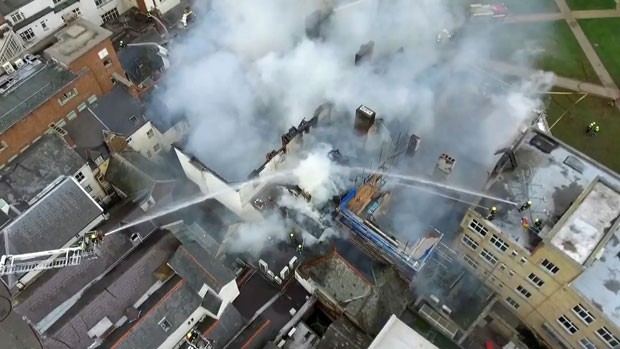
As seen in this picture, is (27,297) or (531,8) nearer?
(27,297)

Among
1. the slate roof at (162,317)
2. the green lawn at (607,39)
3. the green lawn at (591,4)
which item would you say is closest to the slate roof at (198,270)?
the slate roof at (162,317)

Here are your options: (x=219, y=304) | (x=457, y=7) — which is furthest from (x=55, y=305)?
(x=457, y=7)

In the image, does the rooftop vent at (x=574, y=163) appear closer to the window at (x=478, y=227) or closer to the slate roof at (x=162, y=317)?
the window at (x=478, y=227)

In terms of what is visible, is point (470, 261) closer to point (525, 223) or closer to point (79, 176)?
point (525, 223)

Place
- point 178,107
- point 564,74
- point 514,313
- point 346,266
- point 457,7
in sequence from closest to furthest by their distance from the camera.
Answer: point 346,266 → point 514,313 → point 178,107 → point 564,74 → point 457,7

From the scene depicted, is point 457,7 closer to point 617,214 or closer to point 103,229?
point 617,214

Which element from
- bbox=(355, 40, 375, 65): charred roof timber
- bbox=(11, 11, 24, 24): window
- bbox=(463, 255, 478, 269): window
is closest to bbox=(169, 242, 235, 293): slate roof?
bbox=(463, 255, 478, 269): window

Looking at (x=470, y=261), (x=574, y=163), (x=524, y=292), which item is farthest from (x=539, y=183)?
(x=524, y=292)
